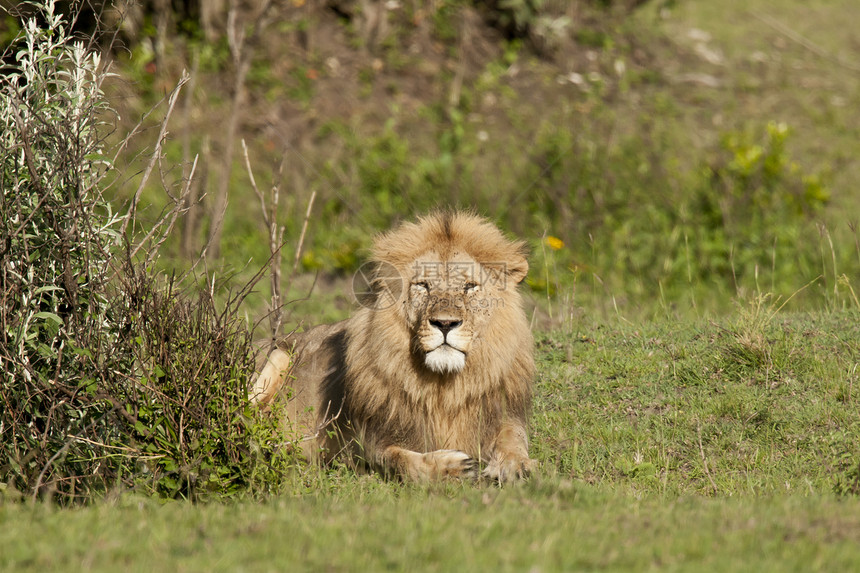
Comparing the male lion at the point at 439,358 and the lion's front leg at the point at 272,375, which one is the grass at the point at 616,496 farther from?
the lion's front leg at the point at 272,375

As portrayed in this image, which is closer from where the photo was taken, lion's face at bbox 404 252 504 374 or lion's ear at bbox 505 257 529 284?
lion's face at bbox 404 252 504 374

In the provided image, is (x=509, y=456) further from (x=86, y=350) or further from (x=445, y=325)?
(x=86, y=350)

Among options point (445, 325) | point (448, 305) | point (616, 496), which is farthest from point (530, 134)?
point (616, 496)

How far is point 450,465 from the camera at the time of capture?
16.7 ft

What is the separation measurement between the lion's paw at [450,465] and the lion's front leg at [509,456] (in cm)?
9

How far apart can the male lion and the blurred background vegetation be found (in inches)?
111

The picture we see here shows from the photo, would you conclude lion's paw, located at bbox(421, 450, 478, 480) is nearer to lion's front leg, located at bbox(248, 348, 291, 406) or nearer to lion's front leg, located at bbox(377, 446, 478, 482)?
lion's front leg, located at bbox(377, 446, 478, 482)

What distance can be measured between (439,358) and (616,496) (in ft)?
3.82

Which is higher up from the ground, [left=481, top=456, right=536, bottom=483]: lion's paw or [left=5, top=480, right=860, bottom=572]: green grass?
[left=5, top=480, right=860, bottom=572]: green grass

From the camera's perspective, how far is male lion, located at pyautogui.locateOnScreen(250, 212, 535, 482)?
5.20 meters

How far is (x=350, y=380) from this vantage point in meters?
5.74

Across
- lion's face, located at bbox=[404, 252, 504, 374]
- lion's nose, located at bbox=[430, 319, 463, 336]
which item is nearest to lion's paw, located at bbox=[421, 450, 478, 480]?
lion's face, located at bbox=[404, 252, 504, 374]

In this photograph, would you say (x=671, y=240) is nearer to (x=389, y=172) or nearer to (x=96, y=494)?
(x=389, y=172)

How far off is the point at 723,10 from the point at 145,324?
49.4ft
